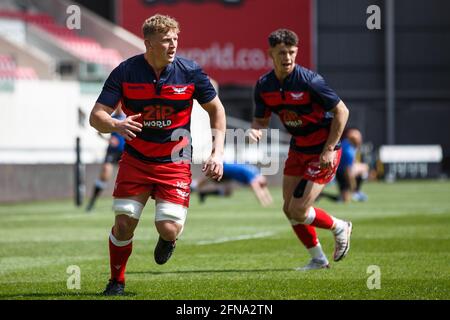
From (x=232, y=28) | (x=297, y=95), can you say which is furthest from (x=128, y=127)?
(x=232, y=28)

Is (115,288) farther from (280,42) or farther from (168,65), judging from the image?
(280,42)

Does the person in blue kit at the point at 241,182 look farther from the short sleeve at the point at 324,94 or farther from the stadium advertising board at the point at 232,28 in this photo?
the stadium advertising board at the point at 232,28

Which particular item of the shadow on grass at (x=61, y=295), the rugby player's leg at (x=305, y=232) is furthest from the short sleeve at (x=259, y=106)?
the shadow on grass at (x=61, y=295)

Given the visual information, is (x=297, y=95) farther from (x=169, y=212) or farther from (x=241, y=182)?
(x=241, y=182)

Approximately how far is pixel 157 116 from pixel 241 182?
16211mm

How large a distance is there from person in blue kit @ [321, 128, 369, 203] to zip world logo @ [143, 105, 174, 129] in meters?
14.6

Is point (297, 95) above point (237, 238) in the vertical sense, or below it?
above

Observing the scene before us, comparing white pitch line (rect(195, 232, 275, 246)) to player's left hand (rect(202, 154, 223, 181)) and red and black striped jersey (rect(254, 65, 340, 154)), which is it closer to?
red and black striped jersey (rect(254, 65, 340, 154))

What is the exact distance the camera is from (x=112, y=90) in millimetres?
8484

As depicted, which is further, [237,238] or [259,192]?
[259,192]

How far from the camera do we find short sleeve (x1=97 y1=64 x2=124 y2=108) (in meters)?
8.42

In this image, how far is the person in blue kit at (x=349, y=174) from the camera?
2397 cm

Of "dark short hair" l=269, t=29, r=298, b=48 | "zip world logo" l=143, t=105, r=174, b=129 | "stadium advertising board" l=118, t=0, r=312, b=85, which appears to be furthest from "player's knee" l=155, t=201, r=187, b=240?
"stadium advertising board" l=118, t=0, r=312, b=85
